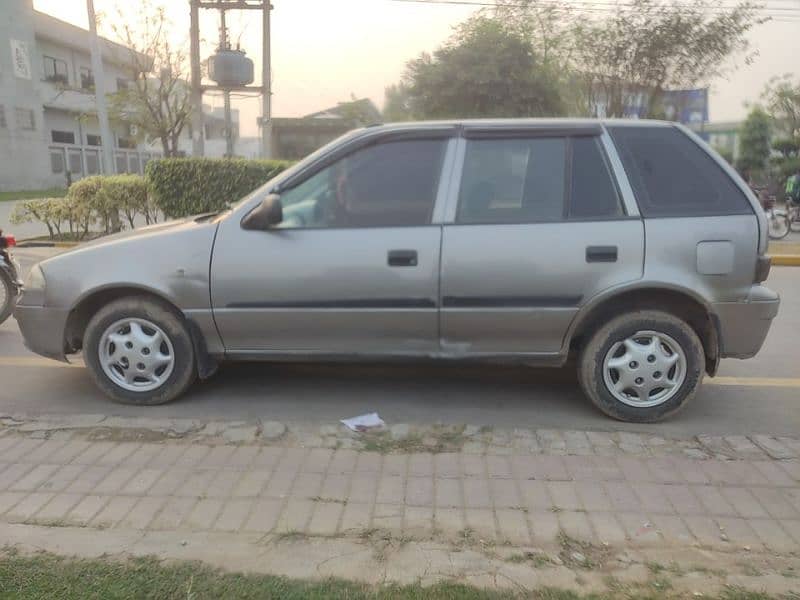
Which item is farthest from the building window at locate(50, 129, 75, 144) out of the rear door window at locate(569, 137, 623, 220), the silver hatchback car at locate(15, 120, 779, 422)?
the rear door window at locate(569, 137, 623, 220)

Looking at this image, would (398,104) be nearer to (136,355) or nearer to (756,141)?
(756,141)

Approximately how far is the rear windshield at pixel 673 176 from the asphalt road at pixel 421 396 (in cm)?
134

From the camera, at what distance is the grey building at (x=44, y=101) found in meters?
36.8

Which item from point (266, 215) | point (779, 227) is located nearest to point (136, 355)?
point (266, 215)

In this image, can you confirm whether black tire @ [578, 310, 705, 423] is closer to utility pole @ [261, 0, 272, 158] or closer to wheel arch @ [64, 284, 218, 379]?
wheel arch @ [64, 284, 218, 379]

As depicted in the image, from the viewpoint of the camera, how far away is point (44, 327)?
424cm

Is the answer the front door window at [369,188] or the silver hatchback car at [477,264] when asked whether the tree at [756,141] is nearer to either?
the silver hatchback car at [477,264]

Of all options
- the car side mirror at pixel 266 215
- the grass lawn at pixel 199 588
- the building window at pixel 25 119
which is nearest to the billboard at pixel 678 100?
the car side mirror at pixel 266 215

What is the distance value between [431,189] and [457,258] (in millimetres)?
473

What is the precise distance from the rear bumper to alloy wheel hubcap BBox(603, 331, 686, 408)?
309mm

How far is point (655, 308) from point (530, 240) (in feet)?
3.00

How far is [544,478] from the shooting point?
10.9 feet

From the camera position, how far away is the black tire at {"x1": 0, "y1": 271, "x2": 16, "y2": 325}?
20.6 feet

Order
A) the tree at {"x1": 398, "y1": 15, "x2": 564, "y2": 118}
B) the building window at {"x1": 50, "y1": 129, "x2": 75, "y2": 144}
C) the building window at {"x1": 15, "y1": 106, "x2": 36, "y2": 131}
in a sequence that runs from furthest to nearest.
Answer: the building window at {"x1": 50, "y1": 129, "x2": 75, "y2": 144}
the building window at {"x1": 15, "y1": 106, "x2": 36, "y2": 131}
the tree at {"x1": 398, "y1": 15, "x2": 564, "y2": 118}
